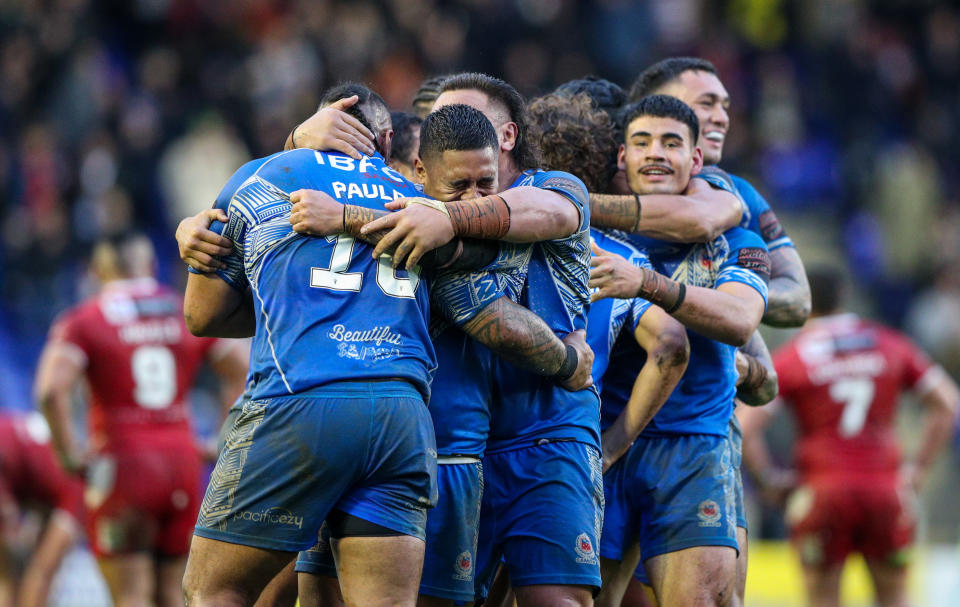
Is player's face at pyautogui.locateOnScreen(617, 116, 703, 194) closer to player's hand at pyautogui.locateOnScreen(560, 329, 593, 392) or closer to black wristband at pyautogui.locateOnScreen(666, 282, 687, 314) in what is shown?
black wristband at pyautogui.locateOnScreen(666, 282, 687, 314)

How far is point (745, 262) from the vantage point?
221 inches

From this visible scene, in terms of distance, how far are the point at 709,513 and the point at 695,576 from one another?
0.92 ft

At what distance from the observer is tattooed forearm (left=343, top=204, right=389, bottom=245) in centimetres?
421

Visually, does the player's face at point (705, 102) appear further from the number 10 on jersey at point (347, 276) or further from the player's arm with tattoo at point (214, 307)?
the player's arm with tattoo at point (214, 307)

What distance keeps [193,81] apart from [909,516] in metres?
10.8

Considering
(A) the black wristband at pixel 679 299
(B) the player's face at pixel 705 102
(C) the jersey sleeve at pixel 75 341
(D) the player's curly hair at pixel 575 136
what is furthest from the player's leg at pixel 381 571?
(C) the jersey sleeve at pixel 75 341

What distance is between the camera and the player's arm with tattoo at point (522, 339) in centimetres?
443

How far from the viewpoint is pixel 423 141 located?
14.8ft

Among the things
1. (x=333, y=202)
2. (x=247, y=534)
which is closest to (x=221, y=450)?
(x=247, y=534)

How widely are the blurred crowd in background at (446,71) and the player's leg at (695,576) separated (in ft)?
33.1

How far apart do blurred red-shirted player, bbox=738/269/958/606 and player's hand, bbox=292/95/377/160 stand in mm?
5659

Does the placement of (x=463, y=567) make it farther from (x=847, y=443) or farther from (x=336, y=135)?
(x=847, y=443)

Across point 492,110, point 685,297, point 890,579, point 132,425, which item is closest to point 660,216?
point 685,297

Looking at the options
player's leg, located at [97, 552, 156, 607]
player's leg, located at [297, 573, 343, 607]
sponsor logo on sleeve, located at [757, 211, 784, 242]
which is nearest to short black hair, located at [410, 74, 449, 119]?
sponsor logo on sleeve, located at [757, 211, 784, 242]
